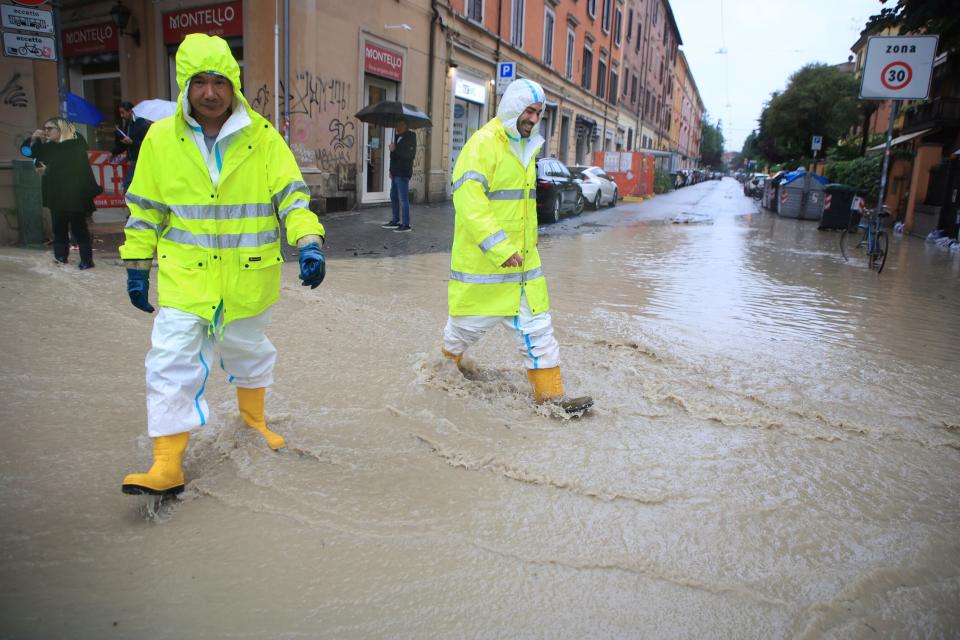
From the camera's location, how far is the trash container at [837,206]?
56.1 feet

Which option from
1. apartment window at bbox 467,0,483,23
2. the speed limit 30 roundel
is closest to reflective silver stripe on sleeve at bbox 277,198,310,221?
the speed limit 30 roundel

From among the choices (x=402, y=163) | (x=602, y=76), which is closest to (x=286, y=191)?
(x=402, y=163)

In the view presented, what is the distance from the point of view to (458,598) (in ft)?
7.27

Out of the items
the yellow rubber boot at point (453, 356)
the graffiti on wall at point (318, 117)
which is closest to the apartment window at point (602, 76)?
the graffiti on wall at point (318, 117)

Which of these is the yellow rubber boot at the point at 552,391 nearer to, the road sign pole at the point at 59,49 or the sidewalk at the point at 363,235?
the sidewalk at the point at 363,235

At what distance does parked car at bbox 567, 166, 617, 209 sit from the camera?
2112 centimetres

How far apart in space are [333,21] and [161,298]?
490 inches

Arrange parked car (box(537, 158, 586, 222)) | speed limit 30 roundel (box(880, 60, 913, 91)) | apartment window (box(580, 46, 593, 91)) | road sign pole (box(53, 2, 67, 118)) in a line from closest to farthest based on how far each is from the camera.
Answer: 1. road sign pole (box(53, 2, 67, 118))
2. speed limit 30 roundel (box(880, 60, 913, 91))
3. parked car (box(537, 158, 586, 222))
4. apartment window (box(580, 46, 593, 91))

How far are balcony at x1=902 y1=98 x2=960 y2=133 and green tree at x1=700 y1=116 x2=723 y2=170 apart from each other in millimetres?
118164

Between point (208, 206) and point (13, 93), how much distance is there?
29.4 ft

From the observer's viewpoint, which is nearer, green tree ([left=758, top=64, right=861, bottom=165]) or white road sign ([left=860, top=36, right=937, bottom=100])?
white road sign ([left=860, top=36, right=937, bottom=100])

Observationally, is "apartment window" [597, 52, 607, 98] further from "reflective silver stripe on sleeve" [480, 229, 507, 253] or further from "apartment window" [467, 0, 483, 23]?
"reflective silver stripe on sleeve" [480, 229, 507, 253]

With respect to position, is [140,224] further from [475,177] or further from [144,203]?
[475,177]

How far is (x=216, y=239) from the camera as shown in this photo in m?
2.73
